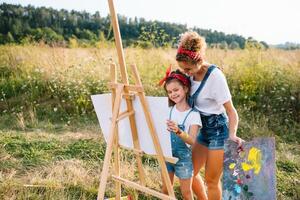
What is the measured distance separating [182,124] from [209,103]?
23cm

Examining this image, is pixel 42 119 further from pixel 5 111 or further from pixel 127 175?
pixel 127 175

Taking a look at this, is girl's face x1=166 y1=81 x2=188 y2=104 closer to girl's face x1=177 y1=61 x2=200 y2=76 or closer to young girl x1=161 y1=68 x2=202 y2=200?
young girl x1=161 y1=68 x2=202 y2=200

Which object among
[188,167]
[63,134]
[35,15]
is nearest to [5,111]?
[63,134]

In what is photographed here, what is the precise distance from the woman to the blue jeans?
147 millimetres

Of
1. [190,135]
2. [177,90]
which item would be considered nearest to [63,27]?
[177,90]

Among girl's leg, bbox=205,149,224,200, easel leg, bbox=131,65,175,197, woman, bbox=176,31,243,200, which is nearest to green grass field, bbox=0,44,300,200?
girl's leg, bbox=205,149,224,200

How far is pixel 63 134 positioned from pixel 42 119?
40.3 inches

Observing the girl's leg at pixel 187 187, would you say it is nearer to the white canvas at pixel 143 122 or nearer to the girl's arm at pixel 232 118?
the white canvas at pixel 143 122

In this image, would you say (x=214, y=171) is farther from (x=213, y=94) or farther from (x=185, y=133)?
(x=213, y=94)

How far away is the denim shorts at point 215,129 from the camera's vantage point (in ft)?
9.84

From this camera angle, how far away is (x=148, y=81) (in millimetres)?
7559

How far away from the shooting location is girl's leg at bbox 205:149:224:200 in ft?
9.96

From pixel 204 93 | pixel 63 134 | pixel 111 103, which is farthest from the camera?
pixel 63 134

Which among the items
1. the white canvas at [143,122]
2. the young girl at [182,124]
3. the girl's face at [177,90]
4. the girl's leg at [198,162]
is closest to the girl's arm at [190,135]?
the young girl at [182,124]
